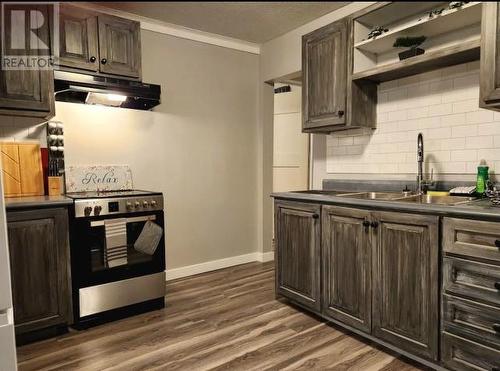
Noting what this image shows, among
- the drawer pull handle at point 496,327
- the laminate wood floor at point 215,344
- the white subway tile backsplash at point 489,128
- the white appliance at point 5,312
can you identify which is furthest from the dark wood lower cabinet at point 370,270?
the white appliance at point 5,312

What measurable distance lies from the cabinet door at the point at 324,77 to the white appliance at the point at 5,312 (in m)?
2.18

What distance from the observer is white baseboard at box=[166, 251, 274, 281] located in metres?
3.36

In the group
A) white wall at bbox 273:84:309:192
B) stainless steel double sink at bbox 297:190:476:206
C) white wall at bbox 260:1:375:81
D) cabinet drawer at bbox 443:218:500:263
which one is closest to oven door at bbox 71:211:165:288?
stainless steel double sink at bbox 297:190:476:206

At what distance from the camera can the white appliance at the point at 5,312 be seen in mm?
1396

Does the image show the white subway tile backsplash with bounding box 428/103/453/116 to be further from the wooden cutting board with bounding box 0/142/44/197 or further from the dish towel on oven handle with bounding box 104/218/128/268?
the wooden cutting board with bounding box 0/142/44/197

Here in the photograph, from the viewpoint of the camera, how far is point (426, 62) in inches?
82.4

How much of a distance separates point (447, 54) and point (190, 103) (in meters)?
2.26

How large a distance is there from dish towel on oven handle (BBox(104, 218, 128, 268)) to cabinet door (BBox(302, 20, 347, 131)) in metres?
1.69

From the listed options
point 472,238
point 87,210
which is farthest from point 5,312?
point 472,238

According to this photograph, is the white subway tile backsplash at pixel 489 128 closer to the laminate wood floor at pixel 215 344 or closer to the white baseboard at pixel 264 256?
the laminate wood floor at pixel 215 344

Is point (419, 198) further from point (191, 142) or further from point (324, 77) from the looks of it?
point (191, 142)

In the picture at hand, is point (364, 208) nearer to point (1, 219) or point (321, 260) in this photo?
point (321, 260)

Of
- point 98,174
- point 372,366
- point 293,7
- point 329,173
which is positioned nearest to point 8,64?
point 293,7

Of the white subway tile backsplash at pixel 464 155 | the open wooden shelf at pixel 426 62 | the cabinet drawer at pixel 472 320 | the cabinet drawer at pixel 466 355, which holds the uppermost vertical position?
the open wooden shelf at pixel 426 62
